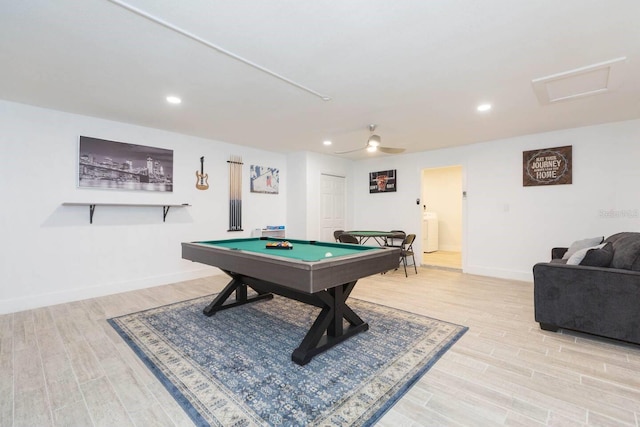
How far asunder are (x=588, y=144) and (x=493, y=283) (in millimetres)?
2509

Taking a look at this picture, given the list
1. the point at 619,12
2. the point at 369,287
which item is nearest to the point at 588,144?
the point at 619,12

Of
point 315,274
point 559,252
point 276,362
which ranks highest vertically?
point 315,274

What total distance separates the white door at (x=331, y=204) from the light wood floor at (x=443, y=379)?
3538mm

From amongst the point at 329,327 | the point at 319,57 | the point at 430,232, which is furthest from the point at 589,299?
the point at 430,232

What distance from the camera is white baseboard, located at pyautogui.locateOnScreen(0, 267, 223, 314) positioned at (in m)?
3.43

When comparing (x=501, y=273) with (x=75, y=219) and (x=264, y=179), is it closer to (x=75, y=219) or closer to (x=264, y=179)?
(x=264, y=179)

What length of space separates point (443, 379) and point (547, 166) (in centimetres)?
432

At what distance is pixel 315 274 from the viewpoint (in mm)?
2002

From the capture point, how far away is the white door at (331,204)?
6504 mm

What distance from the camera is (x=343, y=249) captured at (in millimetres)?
3059

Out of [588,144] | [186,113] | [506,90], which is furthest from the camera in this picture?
[588,144]

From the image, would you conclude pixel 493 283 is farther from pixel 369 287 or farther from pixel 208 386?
pixel 208 386

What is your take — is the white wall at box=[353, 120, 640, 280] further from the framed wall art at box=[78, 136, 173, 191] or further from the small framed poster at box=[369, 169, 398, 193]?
the framed wall art at box=[78, 136, 173, 191]

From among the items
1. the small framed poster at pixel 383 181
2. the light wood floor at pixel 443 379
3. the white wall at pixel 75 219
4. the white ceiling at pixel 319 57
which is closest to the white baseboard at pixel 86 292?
the white wall at pixel 75 219
